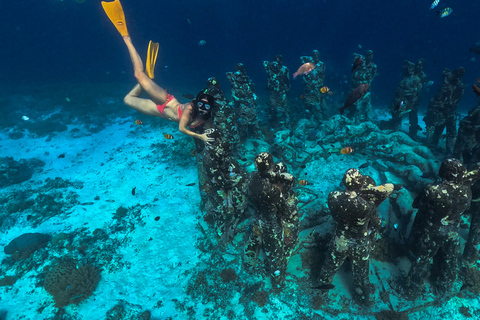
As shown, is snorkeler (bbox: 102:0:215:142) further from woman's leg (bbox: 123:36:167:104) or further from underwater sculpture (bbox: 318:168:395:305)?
underwater sculpture (bbox: 318:168:395:305)

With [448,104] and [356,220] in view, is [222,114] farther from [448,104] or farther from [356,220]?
[448,104]

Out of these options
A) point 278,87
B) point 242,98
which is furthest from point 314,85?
point 242,98

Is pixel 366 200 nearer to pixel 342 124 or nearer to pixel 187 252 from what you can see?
pixel 187 252

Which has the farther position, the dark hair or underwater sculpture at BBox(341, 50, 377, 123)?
underwater sculpture at BBox(341, 50, 377, 123)

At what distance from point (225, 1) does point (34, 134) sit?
87100 millimetres

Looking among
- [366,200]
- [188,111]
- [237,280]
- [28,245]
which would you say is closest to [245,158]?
[188,111]

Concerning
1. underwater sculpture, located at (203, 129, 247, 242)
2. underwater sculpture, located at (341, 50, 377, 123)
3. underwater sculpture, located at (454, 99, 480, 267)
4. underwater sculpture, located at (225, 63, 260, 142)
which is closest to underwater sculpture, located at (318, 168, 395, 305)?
underwater sculpture, located at (454, 99, 480, 267)

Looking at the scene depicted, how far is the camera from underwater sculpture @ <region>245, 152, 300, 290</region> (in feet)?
14.8

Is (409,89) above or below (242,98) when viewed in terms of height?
below

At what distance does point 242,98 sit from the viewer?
11234mm

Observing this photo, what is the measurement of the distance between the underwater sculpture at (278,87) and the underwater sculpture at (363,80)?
370cm

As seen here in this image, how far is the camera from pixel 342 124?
1137 cm

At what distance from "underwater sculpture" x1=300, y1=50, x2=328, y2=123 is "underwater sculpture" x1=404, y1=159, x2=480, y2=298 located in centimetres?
985

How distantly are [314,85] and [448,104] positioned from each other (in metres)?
5.98
